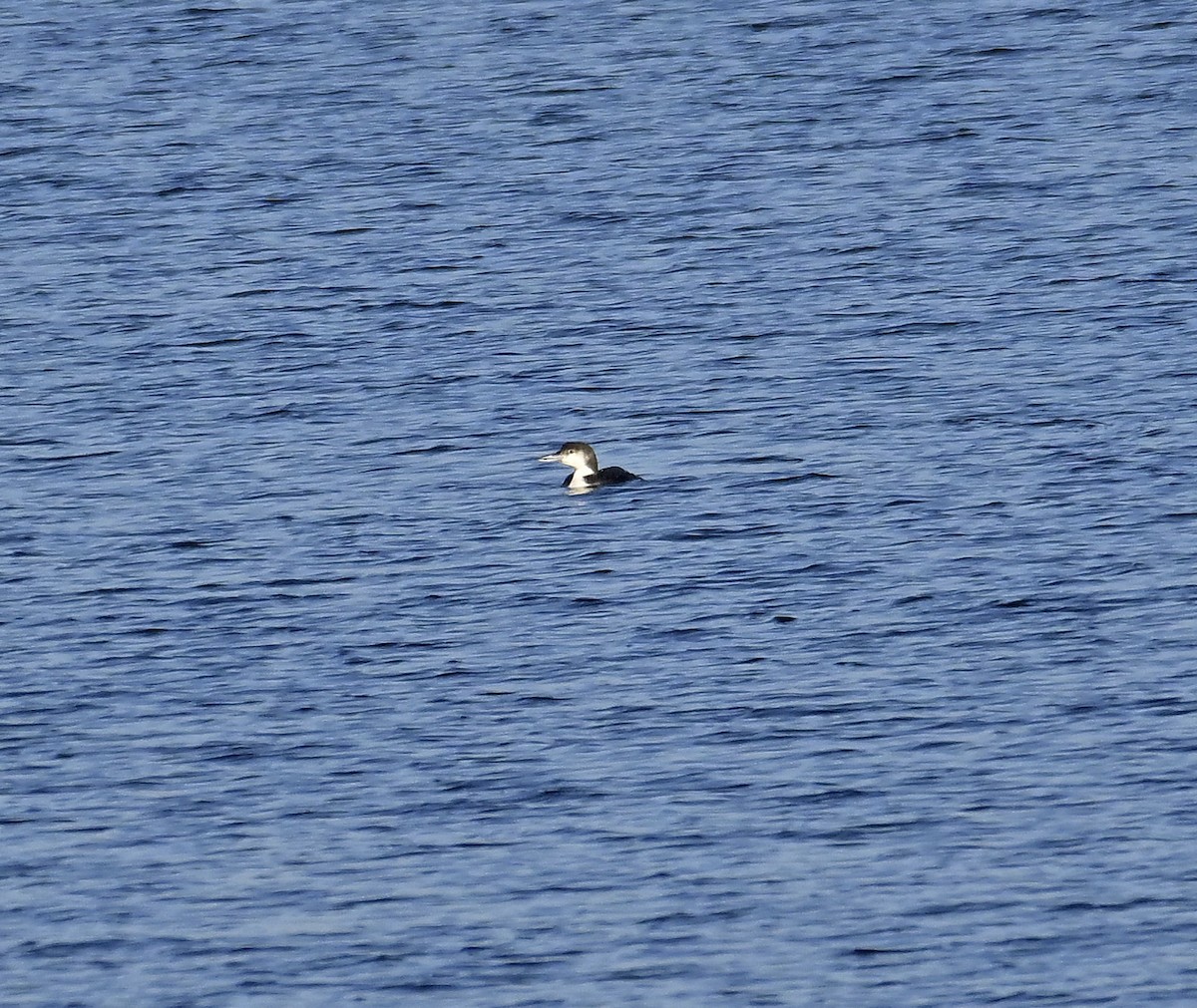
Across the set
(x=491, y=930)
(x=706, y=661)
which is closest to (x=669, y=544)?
(x=706, y=661)

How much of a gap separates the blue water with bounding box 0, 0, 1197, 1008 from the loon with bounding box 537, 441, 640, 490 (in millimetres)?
175

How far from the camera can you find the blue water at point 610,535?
15992 millimetres

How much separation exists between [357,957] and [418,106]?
1217 inches

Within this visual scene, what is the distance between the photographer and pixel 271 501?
25.4m

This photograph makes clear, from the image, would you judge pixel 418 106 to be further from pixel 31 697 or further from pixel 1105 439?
pixel 31 697

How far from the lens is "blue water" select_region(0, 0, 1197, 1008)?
1599 centimetres

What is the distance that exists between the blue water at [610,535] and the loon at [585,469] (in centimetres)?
17

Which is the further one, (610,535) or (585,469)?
(585,469)

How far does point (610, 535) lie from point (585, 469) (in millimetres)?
1371

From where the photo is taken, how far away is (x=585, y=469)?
84.3 ft

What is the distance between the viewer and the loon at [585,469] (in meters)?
25.5

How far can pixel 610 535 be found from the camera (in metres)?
24.5

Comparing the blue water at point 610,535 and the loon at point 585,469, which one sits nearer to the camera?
the blue water at point 610,535

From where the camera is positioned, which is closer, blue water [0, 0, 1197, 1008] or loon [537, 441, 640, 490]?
blue water [0, 0, 1197, 1008]
